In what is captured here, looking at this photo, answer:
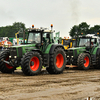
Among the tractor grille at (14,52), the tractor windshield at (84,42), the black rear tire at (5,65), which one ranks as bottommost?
the black rear tire at (5,65)

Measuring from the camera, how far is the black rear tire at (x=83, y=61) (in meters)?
13.4

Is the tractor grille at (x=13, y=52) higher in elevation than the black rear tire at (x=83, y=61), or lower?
higher

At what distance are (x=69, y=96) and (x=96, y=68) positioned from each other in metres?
9.29

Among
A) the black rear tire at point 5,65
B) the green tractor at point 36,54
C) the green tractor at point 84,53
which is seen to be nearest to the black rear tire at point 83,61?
the green tractor at point 84,53

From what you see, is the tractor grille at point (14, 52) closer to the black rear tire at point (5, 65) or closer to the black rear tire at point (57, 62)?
the black rear tire at point (5, 65)

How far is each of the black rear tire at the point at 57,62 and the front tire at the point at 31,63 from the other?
2.70ft

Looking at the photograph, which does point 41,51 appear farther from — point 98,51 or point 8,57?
point 98,51

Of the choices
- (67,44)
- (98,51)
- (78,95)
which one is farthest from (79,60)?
(67,44)

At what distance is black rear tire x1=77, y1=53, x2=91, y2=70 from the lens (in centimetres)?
1344

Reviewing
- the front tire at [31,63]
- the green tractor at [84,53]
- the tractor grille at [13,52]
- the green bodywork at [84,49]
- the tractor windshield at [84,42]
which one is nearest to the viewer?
the front tire at [31,63]

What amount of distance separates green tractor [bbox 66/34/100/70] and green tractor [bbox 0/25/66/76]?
78.8 inches

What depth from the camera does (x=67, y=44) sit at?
25688mm

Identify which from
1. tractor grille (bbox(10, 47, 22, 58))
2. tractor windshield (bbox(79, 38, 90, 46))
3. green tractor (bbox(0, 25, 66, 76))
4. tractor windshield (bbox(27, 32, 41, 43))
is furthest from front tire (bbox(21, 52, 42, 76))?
tractor windshield (bbox(79, 38, 90, 46))

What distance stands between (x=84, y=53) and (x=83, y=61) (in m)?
A: 0.56
